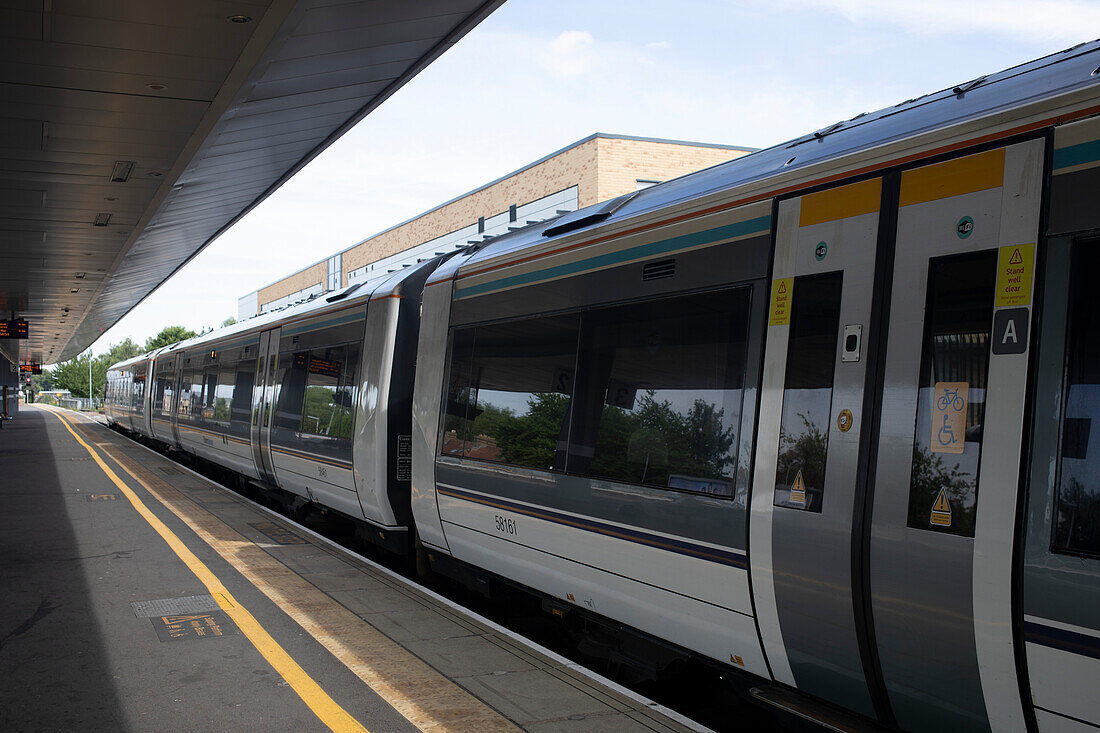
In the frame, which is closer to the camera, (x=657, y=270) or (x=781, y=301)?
(x=781, y=301)

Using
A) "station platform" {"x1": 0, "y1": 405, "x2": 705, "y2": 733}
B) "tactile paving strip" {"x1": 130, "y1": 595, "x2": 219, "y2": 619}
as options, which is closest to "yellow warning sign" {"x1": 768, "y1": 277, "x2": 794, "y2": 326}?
"station platform" {"x1": 0, "y1": 405, "x2": 705, "y2": 733}

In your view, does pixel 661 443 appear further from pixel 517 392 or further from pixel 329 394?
pixel 329 394

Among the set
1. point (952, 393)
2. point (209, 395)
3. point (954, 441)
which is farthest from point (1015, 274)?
point (209, 395)

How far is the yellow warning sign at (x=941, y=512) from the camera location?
334 centimetres

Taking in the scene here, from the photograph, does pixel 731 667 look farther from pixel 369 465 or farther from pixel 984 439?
pixel 369 465

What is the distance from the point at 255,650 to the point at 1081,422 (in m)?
4.80

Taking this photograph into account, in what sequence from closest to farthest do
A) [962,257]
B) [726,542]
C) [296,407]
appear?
[962,257]
[726,542]
[296,407]

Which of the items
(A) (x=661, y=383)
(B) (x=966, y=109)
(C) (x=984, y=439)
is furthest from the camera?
(A) (x=661, y=383)

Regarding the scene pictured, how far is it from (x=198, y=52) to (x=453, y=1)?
2296mm

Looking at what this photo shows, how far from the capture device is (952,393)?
3.40 meters

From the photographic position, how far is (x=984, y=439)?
3.24 meters

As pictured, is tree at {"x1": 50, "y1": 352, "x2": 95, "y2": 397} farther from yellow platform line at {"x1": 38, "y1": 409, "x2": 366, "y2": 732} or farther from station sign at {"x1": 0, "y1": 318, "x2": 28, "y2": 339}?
yellow platform line at {"x1": 38, "y1": 409, "x2": 366, "y2": 732}

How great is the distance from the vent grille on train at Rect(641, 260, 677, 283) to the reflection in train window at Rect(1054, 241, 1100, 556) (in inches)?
88.6

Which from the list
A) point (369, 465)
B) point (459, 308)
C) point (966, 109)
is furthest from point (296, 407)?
point (966, 109)
